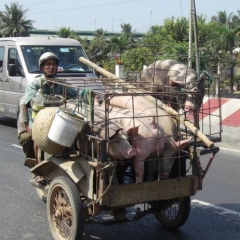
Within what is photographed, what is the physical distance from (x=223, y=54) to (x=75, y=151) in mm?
33622

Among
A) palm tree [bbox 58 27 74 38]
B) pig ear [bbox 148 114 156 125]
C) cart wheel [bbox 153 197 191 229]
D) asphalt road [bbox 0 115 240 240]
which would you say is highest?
palm tree [bbox 58 27 74 38]

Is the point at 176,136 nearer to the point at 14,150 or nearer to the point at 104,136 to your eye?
the point at 104,136

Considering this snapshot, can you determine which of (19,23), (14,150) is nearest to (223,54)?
(14,150)

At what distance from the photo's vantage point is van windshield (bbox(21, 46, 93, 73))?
1221cm

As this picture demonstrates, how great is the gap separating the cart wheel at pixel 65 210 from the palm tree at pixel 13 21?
221 ft

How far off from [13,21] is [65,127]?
69.6 metres

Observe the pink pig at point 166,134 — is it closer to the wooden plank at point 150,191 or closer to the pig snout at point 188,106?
the wooden plank at point 150,191

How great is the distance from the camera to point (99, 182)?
14.6ft

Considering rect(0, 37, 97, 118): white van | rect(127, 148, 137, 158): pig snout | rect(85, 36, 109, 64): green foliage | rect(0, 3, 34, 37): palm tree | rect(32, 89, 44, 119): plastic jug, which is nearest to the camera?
rect(127, 148, 137, 158): pig snout

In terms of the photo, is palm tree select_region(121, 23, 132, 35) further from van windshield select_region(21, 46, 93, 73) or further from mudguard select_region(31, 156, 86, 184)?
mudguard select_region(31, 156, 86, 184)

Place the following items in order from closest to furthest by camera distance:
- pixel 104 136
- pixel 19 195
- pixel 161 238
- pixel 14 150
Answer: pixel 104 136 < pixel 161 238 < pixel 19 195 < pixel 14 150

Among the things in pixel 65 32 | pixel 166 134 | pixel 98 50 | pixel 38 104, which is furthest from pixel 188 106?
pixel 65 32

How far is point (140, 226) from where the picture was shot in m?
5.64

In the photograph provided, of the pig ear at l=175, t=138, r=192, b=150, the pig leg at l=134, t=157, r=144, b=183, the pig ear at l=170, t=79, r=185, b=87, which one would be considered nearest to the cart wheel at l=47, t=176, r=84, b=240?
the pig leg at l=134, t=157, r=144, b=183
